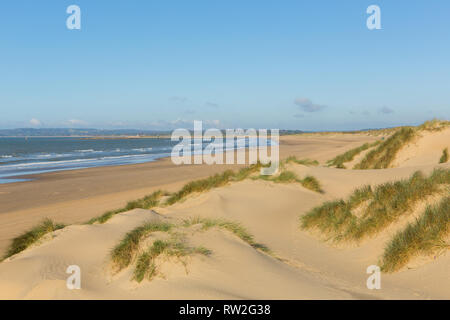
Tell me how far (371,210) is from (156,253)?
4.25 metres

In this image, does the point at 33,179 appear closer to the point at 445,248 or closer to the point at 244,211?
the point at 244,211

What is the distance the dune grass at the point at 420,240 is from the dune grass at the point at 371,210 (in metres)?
0.92

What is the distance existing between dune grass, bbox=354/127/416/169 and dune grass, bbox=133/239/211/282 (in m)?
13.7

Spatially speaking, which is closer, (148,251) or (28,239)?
(148,251)

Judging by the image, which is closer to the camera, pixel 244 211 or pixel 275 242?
pixel 275 242

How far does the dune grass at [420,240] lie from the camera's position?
4.44 metres

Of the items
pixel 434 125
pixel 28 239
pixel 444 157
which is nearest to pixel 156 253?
pixel 28 239

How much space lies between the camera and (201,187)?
34.4 ft

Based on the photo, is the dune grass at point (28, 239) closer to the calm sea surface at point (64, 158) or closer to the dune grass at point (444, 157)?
the dune grass at point (444, 157)

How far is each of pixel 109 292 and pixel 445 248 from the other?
156 inches

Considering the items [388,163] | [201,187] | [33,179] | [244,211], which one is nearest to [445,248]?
[244,211]

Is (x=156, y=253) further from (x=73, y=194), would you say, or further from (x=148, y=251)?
(x=73, y=194)

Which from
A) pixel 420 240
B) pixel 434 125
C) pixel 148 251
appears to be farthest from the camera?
pixel 434 125

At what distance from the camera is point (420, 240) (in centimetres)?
457
